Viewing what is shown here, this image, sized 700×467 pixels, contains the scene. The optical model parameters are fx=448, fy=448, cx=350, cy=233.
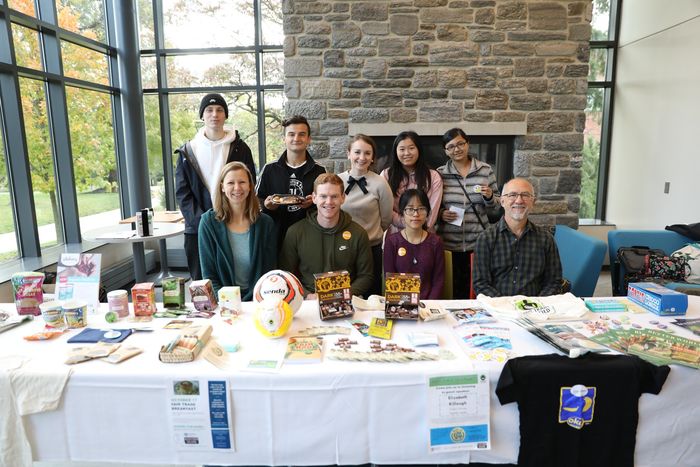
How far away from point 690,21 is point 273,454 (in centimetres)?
480

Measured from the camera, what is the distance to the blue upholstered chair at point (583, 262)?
2818 mm

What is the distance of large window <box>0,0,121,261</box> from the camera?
3.55 meters

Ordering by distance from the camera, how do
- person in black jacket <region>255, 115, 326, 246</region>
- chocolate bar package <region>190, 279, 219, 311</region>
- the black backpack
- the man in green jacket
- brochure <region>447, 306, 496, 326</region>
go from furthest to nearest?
1. the black backpack
2. person in black jacket <region>255, 115, 326, 246</region>
3. the man in green jacket
4. chocolate bar package <region>190, 279, 219, 311</region>
5. brochure <region>447, 306, 496, 326</region>

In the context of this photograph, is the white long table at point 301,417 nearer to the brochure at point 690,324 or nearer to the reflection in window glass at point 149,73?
the brochure at point 690,324

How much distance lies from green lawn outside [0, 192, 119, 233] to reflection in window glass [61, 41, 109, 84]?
118 centimetres

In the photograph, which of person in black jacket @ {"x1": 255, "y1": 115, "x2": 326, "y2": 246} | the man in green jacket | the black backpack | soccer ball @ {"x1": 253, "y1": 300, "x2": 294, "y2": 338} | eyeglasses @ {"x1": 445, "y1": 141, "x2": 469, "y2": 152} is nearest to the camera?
soccer ball @ {"x1": 253, "y1": 300, "x2": 294, "y2": 338}

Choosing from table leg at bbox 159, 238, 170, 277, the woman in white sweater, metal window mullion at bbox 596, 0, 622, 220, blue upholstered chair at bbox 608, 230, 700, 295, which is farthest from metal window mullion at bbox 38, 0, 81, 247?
metal window mullion at bbox 596, 0, 622, 220

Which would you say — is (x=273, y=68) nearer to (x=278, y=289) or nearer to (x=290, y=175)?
(x=290, y=175)

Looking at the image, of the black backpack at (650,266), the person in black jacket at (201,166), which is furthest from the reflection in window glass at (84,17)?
the black backpack at (650,266)

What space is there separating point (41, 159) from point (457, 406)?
424 centimetres

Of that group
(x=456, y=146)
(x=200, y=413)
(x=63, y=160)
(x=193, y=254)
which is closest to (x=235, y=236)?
(x=193, y=254)

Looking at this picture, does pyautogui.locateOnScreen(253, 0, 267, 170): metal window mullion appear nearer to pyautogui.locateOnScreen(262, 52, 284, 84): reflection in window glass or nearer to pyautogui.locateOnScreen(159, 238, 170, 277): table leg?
pyautogui.locateOnScreen(262, 52, 284, 84): reflection in window glass

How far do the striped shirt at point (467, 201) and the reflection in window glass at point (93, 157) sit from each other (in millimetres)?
3611

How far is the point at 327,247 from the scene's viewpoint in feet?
7.43
